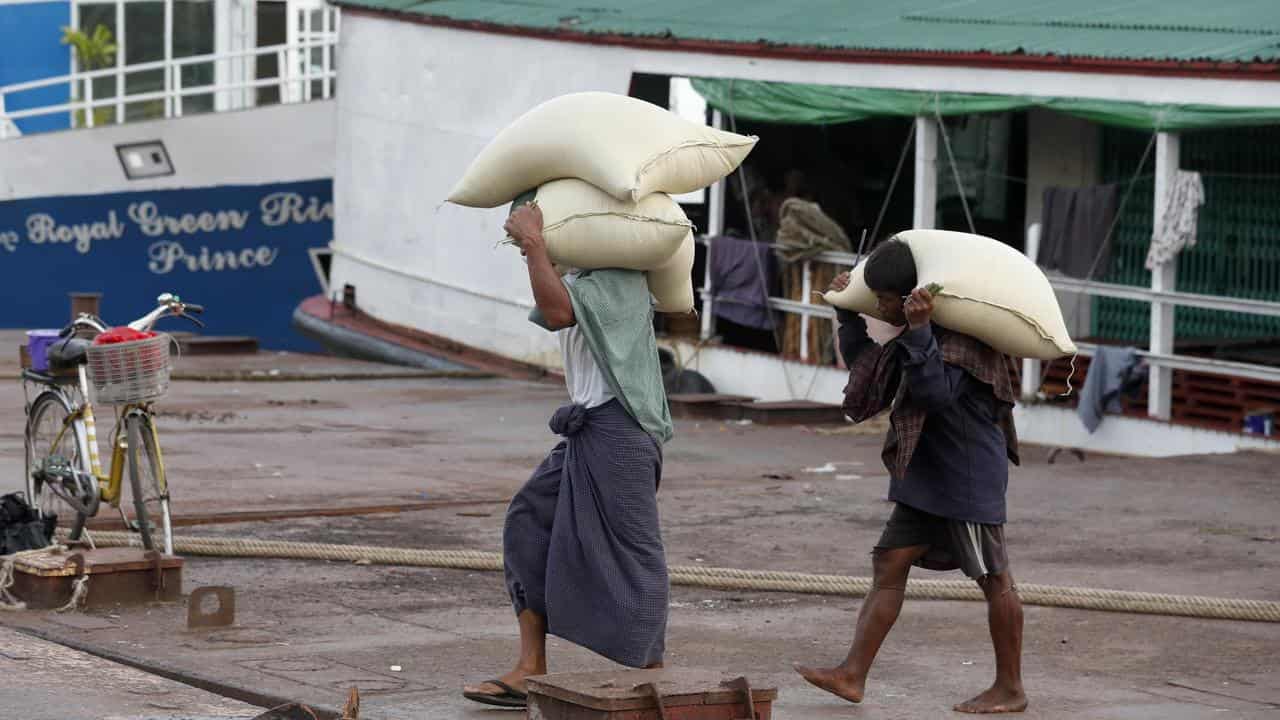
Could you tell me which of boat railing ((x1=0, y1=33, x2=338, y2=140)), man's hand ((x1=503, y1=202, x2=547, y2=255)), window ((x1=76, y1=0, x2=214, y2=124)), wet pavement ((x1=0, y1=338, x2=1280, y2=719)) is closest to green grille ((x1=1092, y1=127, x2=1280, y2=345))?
wet pavement ((x1=0, y1=338, x2=1280, y2=719))

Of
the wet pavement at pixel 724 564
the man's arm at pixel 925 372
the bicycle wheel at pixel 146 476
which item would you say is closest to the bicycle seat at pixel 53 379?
the bicycle wheel at pixel 146 476

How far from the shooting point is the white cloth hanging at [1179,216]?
12852 millimetres

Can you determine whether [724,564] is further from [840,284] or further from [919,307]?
[919,307]

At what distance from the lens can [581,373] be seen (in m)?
5.93

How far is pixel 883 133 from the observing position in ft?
61.4

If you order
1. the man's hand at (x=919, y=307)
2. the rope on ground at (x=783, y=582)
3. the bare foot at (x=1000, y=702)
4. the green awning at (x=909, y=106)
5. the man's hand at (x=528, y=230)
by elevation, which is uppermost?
the green awning at (x=909, y=106)

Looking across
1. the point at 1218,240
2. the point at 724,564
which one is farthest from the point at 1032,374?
the point at 724,564

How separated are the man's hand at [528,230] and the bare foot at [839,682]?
4.72 feet

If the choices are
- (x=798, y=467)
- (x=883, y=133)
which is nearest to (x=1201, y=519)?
(x=798, y=467)

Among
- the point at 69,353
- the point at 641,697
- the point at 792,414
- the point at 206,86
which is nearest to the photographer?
the point at 641,697

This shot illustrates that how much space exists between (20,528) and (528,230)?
10.2 feet

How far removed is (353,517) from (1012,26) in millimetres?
6781

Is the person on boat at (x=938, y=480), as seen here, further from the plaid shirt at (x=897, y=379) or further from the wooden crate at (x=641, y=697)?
the wooden crate at (x=641, y=697)

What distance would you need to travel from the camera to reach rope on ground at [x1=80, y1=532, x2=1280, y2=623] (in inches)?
293
